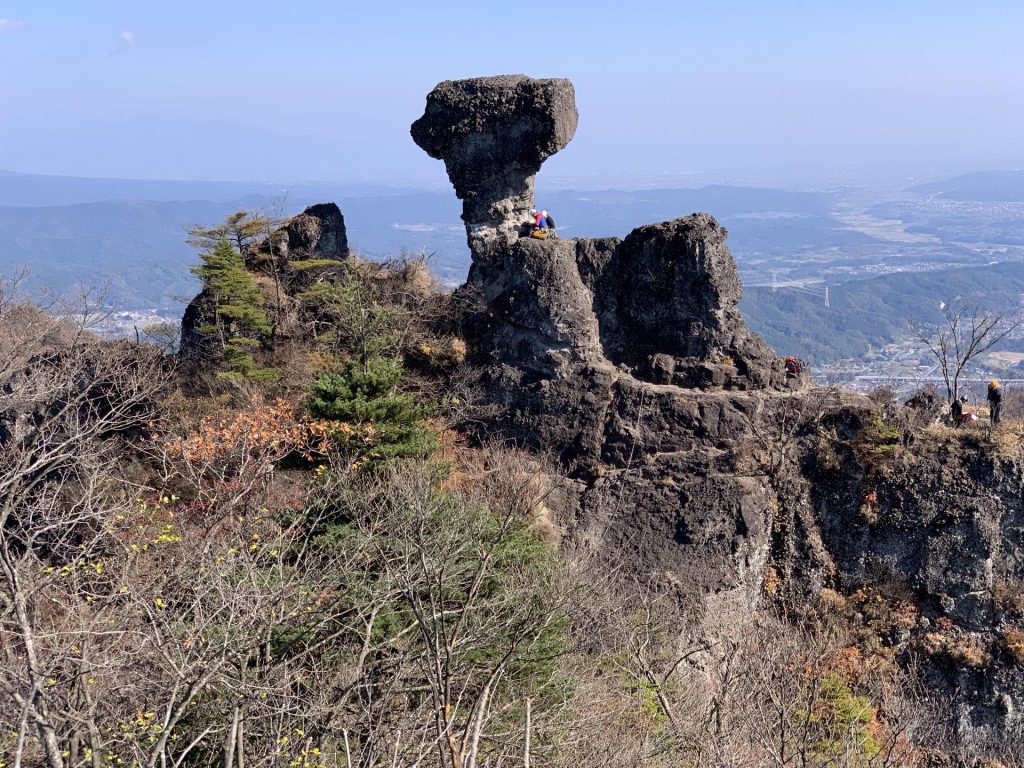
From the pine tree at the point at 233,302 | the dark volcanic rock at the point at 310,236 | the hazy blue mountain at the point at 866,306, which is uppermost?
the dark volcanic rock at the point at 310,236

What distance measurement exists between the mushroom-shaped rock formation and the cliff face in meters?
0.05

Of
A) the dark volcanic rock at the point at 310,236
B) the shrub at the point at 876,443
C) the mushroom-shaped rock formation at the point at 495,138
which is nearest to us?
the shrub at the point at 876,443

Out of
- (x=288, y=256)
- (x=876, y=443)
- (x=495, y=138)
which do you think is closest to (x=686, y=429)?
A: (x=876, y=443)

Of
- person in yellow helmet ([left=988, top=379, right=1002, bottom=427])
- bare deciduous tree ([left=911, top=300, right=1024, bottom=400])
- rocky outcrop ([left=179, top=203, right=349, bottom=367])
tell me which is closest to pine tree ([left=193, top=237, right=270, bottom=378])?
rocky outcrop ([left=179, top=203, right=349, bottom=367])

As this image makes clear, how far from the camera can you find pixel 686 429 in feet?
77.8

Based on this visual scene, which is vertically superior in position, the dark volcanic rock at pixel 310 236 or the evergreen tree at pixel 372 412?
the dark volcanic rock at pixel 310 236

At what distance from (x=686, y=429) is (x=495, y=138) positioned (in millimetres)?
9159

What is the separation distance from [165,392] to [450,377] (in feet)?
27.6

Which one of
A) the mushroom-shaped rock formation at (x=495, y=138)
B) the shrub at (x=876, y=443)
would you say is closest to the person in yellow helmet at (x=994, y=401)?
the shrub at (x=876, y=443)

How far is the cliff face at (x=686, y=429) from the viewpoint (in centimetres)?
2188

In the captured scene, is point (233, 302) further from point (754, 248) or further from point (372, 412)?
point (754, 248)

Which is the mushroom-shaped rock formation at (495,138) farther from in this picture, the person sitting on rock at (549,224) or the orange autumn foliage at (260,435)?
the orange autumn foliage at (260,435)

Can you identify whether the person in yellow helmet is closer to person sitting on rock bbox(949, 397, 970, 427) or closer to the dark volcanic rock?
person sitting on rock bbox(949, 397, 970, 427)

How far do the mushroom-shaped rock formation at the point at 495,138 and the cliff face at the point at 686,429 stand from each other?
53 millimetres
